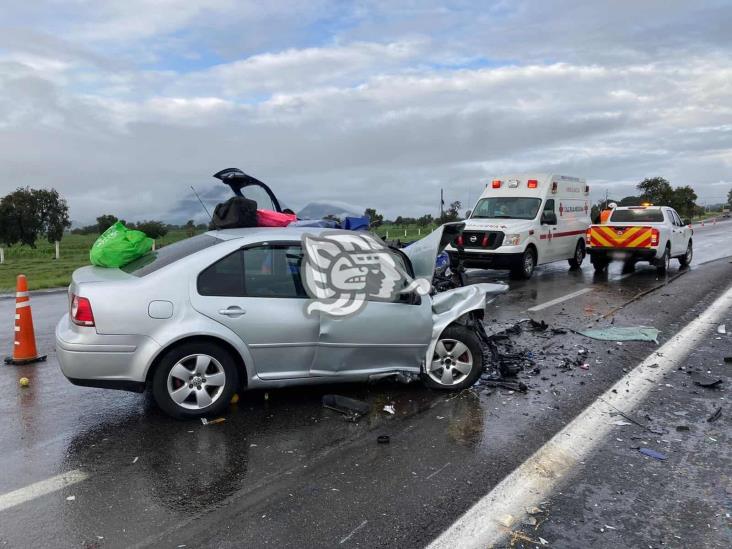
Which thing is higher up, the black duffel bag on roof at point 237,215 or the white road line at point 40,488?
the black duffel bag on roof at point 237,215

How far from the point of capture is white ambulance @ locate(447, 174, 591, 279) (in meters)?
13.6

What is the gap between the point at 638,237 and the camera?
47.8 ft

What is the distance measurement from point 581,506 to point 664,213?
14094 millimetres

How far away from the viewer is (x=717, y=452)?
420cm

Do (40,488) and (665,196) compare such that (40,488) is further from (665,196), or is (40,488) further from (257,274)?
(665,196)

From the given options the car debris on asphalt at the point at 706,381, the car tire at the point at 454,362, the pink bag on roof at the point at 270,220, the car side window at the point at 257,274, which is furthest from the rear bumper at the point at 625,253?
the car side window at the point at 257,274

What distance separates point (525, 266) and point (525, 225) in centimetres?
98

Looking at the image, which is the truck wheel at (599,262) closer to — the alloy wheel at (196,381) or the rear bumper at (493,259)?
the rear bumper at (493,259)

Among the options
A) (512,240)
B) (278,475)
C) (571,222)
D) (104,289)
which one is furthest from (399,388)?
(571,222)

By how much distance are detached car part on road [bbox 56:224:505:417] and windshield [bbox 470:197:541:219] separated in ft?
32.2

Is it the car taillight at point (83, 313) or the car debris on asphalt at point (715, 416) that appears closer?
the car taillight at point (83, 313)

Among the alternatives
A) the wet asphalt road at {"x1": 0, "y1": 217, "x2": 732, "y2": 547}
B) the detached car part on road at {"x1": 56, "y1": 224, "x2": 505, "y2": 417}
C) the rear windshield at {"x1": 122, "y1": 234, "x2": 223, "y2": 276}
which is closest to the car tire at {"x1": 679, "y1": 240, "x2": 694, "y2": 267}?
the wet asphalt road at {"x1": 0, "y1": 217, "x2": 732, "y2": 547}

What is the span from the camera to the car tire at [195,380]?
4.64 metres

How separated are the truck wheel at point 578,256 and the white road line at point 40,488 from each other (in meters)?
14.7
